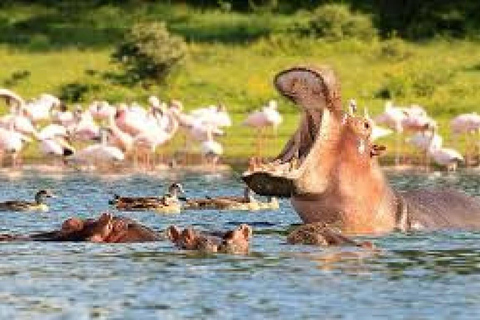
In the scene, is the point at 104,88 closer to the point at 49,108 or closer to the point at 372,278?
the point at 49,108

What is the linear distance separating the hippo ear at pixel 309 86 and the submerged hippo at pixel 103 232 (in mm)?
1762

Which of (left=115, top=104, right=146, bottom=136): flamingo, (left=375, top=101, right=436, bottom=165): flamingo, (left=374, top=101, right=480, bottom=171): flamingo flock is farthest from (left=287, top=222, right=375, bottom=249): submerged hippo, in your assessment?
(left=375, top=101, right=436, bottom=165): flamingo

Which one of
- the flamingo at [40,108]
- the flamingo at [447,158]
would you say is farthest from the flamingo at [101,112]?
the flamingo at [447,158]

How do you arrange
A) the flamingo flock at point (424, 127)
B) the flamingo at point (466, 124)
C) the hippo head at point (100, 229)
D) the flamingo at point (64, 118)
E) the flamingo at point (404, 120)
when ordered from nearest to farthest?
the hippo head at point (100, 229)
the flamingo flock at point (424, 127)
the flamingo at point (466, 124)
the flamingo at point (404, 120)
the flamingo at point (64, 118)

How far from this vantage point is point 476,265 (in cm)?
1474

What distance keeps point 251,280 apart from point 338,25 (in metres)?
32.9

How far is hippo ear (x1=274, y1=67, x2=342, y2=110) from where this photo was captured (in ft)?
50.2

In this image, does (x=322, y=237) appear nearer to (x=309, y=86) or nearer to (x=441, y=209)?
(x=309, y=86)

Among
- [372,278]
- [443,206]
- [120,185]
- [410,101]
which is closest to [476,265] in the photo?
[372,278]

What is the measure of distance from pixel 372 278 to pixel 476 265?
4.17 ft

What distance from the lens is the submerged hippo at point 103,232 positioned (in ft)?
52.4

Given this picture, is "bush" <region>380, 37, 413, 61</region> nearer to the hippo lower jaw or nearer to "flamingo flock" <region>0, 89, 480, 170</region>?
"flamingo flock" <region>0, 89, 480, 170</region>

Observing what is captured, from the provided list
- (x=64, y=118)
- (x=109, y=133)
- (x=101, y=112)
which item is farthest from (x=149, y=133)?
(x=101, y=112)

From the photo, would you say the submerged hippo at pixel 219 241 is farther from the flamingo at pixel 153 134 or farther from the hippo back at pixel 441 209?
the flamingo at pixel 153 134
